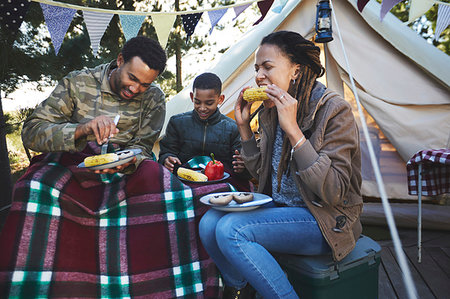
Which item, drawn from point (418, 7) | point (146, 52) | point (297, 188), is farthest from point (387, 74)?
point (146, 52)

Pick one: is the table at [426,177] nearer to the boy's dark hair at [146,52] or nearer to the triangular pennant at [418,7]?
the triangular pennant at [418,7]

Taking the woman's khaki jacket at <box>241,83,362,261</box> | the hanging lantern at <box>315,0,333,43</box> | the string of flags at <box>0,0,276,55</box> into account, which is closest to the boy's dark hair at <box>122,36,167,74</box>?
the string of flags at <box>0,0,276,55</box>

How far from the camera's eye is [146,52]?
6.83 feet

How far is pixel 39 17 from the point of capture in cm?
385

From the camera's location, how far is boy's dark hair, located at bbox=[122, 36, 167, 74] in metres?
2.06

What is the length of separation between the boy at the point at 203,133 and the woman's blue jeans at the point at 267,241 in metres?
1.17

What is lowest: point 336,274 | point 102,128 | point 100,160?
point 336,274

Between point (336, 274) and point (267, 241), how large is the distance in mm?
341

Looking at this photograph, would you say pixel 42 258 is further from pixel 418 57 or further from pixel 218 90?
pixel 418 57

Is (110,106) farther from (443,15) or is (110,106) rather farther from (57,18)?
(443,15)

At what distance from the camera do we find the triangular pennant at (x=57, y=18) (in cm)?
238

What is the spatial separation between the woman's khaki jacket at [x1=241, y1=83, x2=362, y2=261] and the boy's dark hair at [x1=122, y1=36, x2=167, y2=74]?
1079 mm

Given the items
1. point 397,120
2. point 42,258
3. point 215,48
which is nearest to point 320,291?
point 42,258

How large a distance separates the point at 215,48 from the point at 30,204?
833cm
